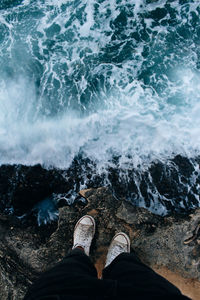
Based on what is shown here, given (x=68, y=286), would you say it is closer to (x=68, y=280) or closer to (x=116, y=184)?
(x=68, y=280)

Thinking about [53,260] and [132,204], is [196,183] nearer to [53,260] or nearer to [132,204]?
[132,204]

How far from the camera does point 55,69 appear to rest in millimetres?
5293

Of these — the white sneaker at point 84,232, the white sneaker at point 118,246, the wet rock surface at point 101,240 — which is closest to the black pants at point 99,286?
the white sneaker at point 118,246

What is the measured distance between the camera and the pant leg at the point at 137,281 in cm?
174

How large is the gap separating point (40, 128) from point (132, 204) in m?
2.68

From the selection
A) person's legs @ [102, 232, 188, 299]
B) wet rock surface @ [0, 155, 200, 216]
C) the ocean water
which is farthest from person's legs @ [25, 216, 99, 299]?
the ocean water

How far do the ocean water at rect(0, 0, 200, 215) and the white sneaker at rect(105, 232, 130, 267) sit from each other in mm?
862

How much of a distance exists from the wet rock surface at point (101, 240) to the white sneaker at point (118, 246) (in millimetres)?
130

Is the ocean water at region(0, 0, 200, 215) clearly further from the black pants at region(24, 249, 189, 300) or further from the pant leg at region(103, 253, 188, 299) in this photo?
the black pants at region(24, 249, 189, 300)

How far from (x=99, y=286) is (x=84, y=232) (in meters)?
1.52

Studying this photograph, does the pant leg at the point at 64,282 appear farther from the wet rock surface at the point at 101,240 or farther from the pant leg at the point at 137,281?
the wet rock surface at the point at 101,240

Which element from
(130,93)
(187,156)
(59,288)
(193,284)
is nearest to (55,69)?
(130,93)

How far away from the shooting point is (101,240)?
11.1 ft

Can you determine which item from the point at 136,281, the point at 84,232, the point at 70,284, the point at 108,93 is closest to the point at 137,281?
the point at 136,281
